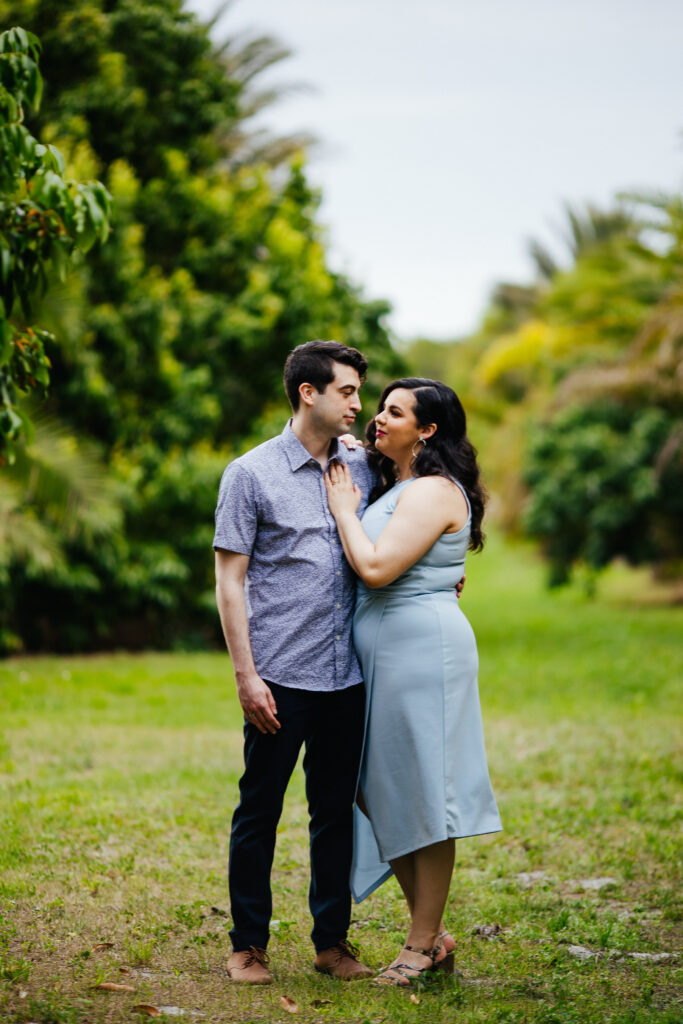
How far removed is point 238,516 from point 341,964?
1822 millimetres

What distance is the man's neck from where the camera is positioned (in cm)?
420

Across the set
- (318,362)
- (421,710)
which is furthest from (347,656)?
(318,362)

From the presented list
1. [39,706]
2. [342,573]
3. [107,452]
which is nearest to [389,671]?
[342,573]

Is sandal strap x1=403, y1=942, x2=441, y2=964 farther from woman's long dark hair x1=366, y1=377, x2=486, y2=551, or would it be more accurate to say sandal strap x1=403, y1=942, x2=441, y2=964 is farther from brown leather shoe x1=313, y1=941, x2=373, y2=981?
woman's long dark hair x1=366, y1=377, x2=486, y2=551

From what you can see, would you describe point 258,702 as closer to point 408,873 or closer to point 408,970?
point 408,873

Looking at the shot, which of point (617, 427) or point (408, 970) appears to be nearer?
point (408, 970)

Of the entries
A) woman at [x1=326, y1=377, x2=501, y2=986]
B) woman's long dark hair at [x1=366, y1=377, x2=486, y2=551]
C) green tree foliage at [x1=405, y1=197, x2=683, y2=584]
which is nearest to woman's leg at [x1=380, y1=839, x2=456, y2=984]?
woman at [x1=326, y1=377, x2=501, y2=986]

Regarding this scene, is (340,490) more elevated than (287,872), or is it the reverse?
(340,490)

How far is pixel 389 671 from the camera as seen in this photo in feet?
13.4

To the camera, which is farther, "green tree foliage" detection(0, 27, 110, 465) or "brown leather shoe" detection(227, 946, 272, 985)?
"brown leather shoe" detection(227, 946, 272, 985)

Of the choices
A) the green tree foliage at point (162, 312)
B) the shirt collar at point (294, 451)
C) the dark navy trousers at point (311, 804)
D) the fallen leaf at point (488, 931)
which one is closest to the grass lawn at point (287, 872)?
the fallen leaf at point (488, 931)

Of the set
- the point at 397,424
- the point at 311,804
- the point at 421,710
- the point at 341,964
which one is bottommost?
the point at 341,964

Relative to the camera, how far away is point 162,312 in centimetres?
1368

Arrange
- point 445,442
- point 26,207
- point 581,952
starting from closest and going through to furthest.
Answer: point 26,207
point 445,442
point 581,952
